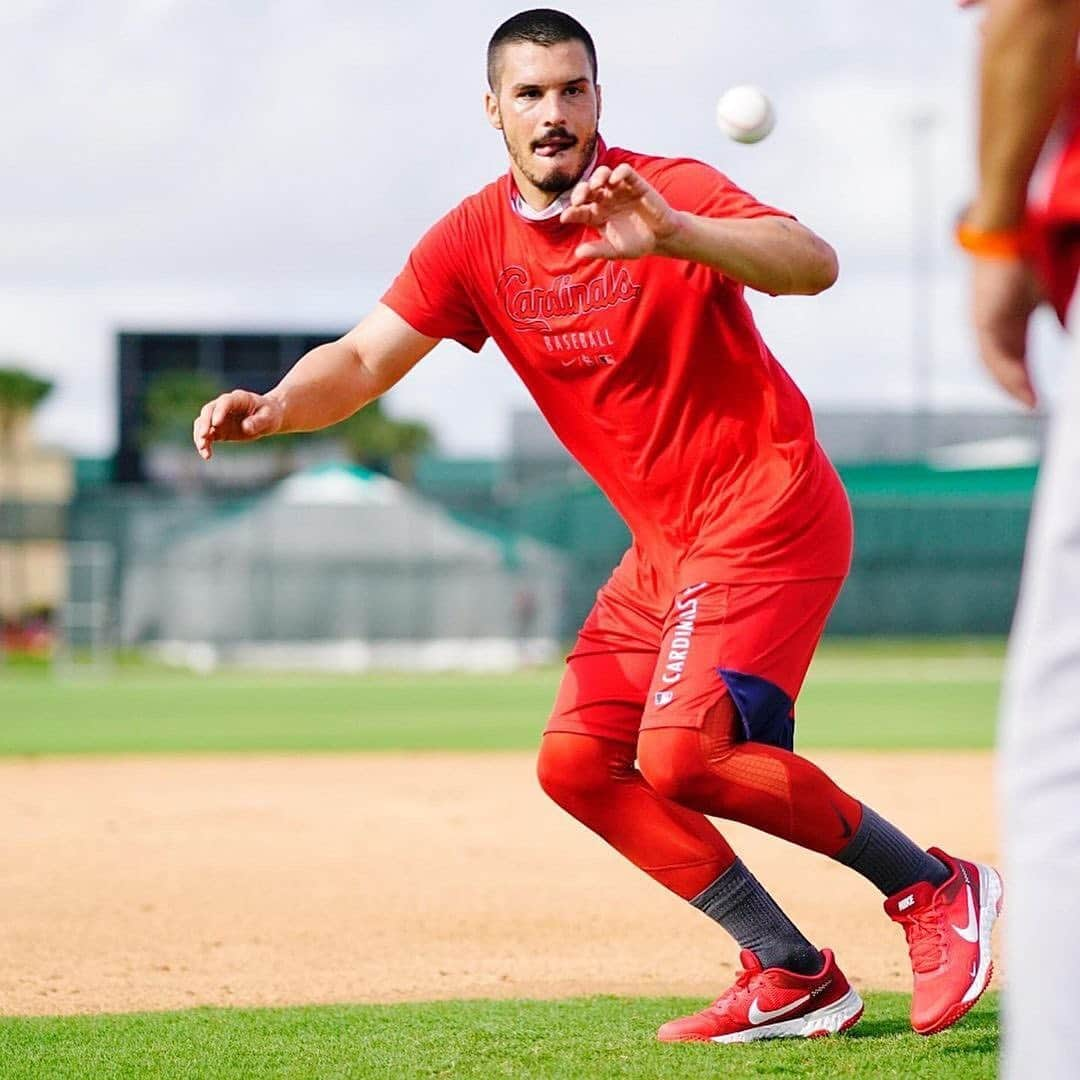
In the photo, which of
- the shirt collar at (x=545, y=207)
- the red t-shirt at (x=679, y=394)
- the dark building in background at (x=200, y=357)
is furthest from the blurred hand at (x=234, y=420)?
the dark building in background at (x=200, y=357)

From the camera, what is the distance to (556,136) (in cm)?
409

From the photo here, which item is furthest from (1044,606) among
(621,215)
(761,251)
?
(761,251)

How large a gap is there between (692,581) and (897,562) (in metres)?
35.5

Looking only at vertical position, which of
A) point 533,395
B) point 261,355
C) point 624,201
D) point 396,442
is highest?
point 624,201

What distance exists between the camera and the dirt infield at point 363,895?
214 inches

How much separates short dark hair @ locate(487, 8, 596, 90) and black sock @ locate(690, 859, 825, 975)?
198 cm

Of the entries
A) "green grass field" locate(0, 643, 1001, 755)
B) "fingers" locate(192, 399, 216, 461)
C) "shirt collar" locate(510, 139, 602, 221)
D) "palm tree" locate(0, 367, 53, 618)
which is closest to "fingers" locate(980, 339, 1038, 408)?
"shirt collar" locate(510, 139, 602, 221)

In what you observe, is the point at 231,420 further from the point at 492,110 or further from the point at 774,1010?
the point at 774,1010

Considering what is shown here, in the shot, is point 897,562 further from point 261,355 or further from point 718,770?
point 718,770

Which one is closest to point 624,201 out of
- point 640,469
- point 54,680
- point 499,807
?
point 640,469

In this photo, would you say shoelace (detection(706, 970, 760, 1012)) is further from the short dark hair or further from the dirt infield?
the short dark hair

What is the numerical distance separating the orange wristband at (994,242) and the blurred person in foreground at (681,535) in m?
1.54

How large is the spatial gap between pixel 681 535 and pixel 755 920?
0.99m

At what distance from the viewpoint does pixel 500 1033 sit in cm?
439
